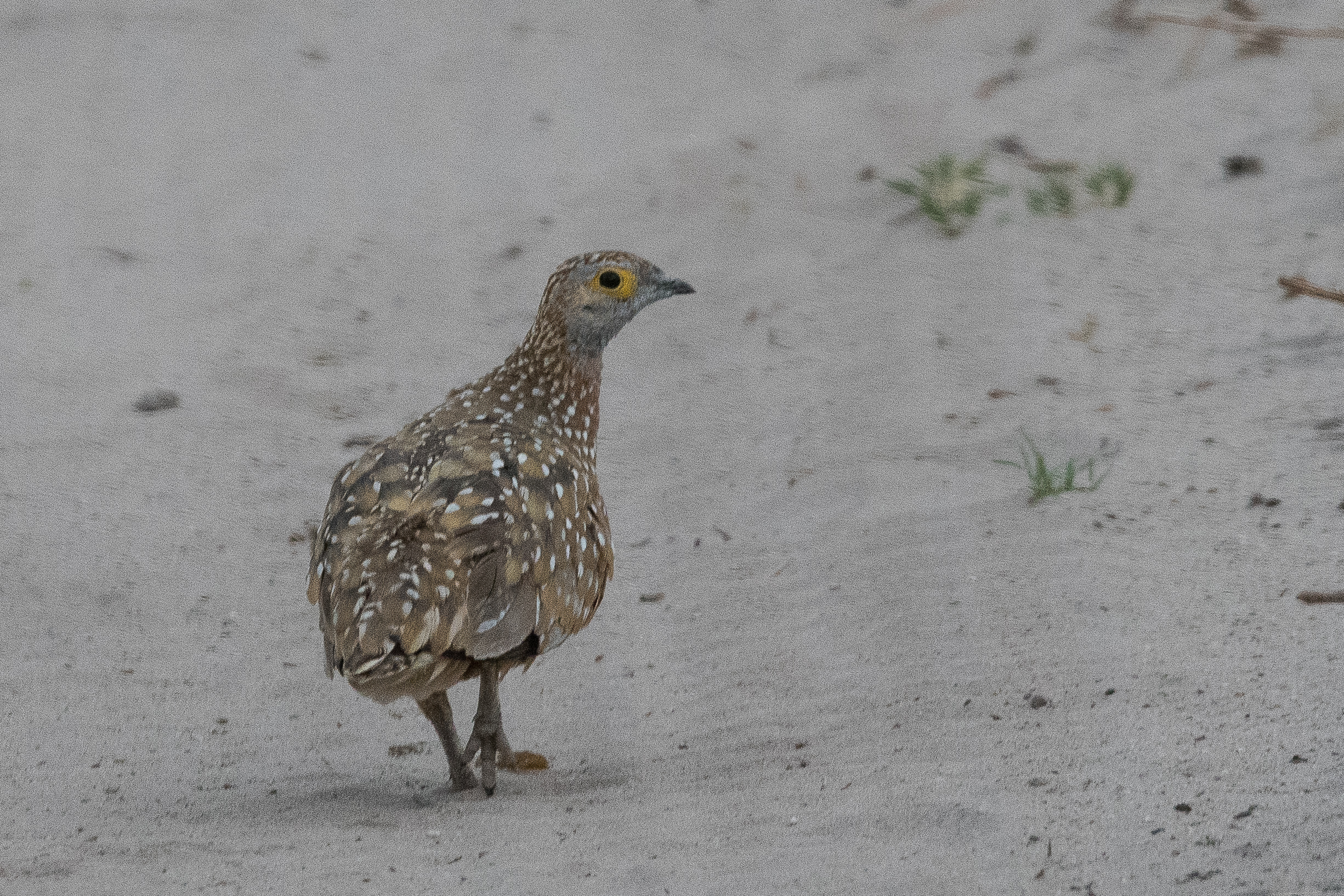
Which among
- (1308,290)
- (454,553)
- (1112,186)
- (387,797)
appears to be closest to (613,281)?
(454,553)

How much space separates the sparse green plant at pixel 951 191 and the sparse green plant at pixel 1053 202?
0.16 metres

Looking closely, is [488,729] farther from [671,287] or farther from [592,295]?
[671,287]

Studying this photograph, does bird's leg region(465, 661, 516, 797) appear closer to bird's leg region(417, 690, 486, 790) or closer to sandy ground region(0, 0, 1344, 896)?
bird's leg region(417, 690, 486, 790)

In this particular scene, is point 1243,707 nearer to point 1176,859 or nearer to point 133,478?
point 1176,859

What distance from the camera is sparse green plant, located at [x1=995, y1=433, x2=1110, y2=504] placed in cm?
573

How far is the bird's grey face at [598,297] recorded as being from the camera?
18.6ft

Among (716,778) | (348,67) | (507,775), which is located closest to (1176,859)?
(716,778)

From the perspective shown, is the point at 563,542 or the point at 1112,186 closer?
the point at 563,542

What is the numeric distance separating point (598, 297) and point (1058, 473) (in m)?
1.75

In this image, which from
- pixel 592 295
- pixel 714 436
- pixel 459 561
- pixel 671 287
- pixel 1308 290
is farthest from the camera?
pixel 714 436

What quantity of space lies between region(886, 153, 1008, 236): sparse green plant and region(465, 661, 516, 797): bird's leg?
14.6 ft

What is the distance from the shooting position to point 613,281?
→ 5.70m

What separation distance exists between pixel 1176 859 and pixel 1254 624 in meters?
1.39

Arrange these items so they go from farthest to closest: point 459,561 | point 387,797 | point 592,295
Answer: point 592,295 → point 387,797 → point 459,561
